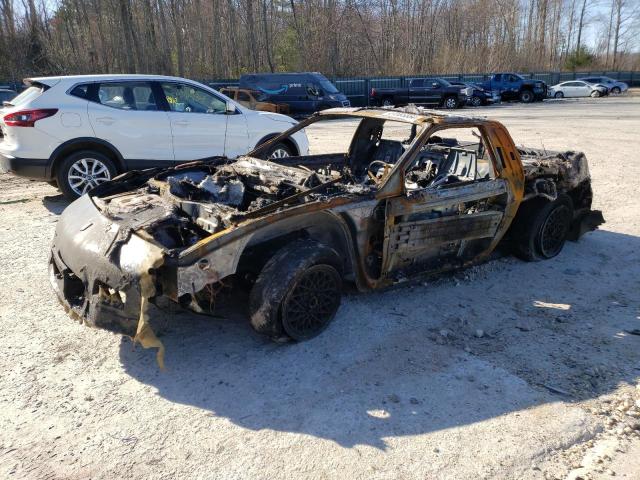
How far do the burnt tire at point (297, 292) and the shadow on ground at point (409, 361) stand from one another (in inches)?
6.9

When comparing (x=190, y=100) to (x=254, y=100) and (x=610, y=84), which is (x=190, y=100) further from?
(x=610, y=84)

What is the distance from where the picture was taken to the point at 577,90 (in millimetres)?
34469

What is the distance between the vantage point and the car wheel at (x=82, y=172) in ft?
23.2

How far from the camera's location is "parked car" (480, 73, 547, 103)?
30.6 metres

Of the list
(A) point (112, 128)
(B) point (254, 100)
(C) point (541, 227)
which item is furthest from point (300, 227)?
(B) point (254, 100)

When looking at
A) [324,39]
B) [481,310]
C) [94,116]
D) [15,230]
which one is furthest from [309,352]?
[324,39]

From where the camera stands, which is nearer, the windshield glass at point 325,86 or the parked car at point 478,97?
the windshield glass at point 325,86

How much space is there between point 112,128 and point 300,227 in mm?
4631

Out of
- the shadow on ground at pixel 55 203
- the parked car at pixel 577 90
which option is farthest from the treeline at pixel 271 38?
the shadow on ground at pixel 55 203

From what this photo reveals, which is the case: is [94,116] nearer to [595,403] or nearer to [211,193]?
[211,193]

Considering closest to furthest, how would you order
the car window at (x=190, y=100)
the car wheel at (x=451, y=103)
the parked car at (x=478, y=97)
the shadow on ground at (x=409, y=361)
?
the shadow on ground at (x=409, y=361) → the car window at (x=190, y=100) → the car wheel at (x=451, y=103) → the parked car at (x=478, y=97)

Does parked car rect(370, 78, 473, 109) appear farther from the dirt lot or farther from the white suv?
the dirt lot

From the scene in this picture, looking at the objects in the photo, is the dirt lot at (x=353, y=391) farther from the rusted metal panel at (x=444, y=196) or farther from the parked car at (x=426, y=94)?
the parked car at (x=426, y=94)

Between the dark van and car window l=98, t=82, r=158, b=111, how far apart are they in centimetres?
1366
